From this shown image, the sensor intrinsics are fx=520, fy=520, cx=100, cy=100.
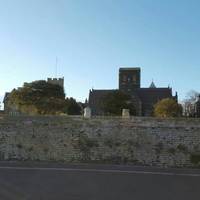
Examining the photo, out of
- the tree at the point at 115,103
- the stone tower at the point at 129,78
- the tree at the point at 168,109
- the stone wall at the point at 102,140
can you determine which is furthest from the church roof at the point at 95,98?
the stone wall at the point at 102,140

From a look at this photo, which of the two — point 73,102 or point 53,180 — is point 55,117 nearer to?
point 53,180

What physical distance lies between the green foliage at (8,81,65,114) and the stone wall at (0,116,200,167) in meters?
23.0

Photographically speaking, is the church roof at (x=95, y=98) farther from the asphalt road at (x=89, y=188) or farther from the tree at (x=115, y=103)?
the asphalt road at (x=89, y=188)

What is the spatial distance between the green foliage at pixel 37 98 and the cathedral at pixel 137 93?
38.2 metres

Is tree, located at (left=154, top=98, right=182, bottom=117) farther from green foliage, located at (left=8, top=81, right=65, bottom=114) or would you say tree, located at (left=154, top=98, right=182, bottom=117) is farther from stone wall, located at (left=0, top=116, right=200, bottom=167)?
stone wall, located at (left=0, top=116, right=200, bottom=167)

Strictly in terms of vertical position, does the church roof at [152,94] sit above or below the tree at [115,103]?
above

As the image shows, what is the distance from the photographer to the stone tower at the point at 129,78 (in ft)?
368

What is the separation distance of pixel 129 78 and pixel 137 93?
17.5ft

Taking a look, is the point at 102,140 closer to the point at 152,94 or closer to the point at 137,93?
the point at 152,94

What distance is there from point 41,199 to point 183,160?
20.8 metres

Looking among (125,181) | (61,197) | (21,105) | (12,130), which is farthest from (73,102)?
(61,197)

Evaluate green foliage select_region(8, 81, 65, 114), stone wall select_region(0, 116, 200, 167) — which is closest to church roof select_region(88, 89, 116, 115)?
green foliage select_region(8, 81, 65, 114)

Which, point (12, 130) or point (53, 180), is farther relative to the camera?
point (12, 130)

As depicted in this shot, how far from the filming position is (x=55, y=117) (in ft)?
116
